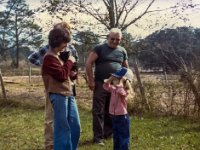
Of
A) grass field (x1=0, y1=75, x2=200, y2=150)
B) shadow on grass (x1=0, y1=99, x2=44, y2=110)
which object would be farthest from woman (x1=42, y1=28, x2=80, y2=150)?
shadow on grass (x1=0, y1=99, x2=44, y2=110)

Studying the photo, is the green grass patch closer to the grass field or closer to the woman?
the grass field

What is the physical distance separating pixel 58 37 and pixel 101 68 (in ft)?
7.86

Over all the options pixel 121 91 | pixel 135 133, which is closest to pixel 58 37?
pixel 121 91

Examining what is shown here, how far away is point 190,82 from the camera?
35.0 ft

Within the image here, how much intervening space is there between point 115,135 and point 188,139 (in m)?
2.01

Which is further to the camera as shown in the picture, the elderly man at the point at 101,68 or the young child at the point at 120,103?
the elderly man at the point at 101,68

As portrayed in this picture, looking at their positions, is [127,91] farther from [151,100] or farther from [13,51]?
[13,51]

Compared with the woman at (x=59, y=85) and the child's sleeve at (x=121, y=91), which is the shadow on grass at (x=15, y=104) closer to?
the child's sleeve at (x=121, y=91)

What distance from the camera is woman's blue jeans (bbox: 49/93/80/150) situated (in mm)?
5805

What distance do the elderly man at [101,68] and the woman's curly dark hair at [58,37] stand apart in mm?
2190

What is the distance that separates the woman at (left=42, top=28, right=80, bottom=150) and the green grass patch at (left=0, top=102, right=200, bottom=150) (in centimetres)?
185

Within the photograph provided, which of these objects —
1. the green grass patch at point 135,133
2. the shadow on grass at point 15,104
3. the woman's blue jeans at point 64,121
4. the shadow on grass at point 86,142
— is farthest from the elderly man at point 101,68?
the shadow on grass at point 15,104

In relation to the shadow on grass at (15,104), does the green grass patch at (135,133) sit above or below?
below

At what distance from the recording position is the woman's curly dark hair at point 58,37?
5695 millimetres
